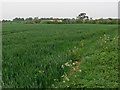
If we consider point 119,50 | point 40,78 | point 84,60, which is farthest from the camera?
point 119,50

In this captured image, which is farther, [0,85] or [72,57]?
[72,57]

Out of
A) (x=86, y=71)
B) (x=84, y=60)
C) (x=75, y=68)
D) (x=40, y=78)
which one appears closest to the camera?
(x=40, y=78)

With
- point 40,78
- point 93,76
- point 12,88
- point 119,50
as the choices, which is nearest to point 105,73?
point 93,76

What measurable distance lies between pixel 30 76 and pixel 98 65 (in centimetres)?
287

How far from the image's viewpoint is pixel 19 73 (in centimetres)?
843

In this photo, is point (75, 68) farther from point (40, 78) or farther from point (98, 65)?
point (40, 78)

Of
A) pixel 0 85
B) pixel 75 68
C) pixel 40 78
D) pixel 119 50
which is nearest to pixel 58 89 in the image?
pixel 40 78

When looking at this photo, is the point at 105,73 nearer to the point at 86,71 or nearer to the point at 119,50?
the point at 86,71

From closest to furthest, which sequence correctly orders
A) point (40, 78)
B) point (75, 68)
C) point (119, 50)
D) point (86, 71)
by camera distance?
point (40, 78), point (86, 71), point (75, 68), point (119, 50)

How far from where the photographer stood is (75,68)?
9.86 metres

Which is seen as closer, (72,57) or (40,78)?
(40,78)

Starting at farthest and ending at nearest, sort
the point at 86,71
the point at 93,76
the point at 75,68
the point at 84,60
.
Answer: the point at 84,60
the point at 75,68
the point at 86,71
the point at 93,76

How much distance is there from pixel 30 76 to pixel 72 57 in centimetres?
390

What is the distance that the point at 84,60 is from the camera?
11055mm
